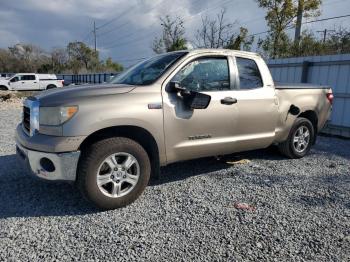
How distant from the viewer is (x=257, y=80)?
497 cm

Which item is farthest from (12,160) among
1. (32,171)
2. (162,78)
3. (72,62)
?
(72,62)

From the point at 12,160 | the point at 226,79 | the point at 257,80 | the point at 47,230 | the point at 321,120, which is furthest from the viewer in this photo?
the point at 321,120

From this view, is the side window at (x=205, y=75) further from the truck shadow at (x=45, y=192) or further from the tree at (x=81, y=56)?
the tree at (x=81, y=56)

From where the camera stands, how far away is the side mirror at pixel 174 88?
12.8 feet

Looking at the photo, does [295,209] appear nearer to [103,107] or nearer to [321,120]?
[103,107]

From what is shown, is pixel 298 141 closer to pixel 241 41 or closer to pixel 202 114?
pixel 202 114

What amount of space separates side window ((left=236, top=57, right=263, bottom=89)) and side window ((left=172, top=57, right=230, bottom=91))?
28cm

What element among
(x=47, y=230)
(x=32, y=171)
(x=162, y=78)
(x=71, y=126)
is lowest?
(x=47, y=230)

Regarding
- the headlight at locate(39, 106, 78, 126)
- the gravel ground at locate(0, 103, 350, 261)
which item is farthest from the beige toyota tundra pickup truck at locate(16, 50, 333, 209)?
the gravel ground at locate(0, 103, 350, 261)

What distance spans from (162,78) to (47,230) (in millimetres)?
2118

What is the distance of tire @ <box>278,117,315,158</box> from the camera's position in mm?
5688

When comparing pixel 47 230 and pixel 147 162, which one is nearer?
pixel 47 230

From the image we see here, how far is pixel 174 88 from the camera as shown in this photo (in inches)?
154

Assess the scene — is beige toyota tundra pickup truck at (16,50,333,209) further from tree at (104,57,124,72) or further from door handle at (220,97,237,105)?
tree at (104,57,124,72)
